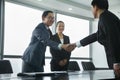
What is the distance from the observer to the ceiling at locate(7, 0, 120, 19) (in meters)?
6.03

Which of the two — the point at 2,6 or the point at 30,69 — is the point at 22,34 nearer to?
the point at 2,6

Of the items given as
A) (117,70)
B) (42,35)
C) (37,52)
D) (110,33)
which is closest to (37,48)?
(37,52)

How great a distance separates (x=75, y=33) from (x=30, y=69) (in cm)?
471

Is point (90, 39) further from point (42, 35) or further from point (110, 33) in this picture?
point (110, 33)

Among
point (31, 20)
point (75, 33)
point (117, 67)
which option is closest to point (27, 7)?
point (31, 20)

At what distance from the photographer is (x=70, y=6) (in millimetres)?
6629

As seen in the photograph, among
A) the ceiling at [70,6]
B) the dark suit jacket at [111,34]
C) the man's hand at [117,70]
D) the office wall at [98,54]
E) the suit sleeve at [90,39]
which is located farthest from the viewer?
the office wall at [98,54]

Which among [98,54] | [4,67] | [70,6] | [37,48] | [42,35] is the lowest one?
[4,67]

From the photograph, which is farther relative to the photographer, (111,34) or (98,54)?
(98,54)

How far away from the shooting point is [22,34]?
5.88 meters

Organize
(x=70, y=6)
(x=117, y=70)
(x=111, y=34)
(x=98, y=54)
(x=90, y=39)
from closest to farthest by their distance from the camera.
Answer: (x=117, y=70), (x=111, y=34), (x=90, y=39), (x=70, y=6), (x=98, y=54)

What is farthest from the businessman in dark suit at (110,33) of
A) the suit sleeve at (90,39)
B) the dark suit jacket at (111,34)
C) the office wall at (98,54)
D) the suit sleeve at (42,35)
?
the office wall at (98,54)

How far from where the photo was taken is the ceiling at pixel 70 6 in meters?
6.03

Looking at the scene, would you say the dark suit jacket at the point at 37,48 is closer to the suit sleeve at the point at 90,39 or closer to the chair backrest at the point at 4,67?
the chair backrest at the point at 4,67
